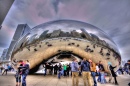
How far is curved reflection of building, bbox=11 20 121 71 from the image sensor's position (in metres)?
11.5

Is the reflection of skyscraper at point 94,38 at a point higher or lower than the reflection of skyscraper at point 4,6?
lower

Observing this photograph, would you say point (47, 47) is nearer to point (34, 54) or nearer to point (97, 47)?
point (34, 54)

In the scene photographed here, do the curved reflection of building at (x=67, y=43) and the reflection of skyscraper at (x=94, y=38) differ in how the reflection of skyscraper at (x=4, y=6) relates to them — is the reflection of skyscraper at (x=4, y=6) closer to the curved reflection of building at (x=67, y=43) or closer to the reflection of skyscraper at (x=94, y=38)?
the curved reflection of building at (x=67, y=43)

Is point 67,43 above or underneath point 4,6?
underneath

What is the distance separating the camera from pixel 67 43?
1164 cm

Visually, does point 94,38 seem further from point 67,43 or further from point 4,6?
point 4,6

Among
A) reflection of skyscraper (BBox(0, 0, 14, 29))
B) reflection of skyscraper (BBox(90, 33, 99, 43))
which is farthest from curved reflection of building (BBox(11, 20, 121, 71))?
reflection of skyscraper (BBox(0, 0, 14, 29))

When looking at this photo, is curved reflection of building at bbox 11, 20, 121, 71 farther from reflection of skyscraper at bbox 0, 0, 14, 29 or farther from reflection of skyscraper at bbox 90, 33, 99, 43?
reflection of skyscraper at bbox 0, 0, 14, 29

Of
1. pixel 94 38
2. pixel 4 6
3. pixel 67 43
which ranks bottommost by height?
pixel 67 43

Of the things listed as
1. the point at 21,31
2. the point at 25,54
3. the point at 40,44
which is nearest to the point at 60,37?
the point at 40,44

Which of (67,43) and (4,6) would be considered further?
(67,43)

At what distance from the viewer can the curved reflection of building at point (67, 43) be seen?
11.5m

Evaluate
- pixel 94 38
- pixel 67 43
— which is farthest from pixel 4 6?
pixel 94 38

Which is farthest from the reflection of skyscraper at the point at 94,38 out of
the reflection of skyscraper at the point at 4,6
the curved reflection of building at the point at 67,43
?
the reflection of skyscraper at the point at 4,6
